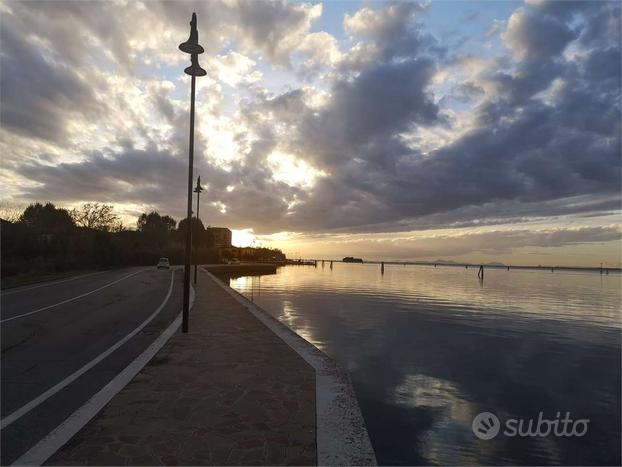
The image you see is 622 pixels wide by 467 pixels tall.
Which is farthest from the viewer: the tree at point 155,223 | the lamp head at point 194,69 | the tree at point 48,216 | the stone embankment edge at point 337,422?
the tree at point 155,223

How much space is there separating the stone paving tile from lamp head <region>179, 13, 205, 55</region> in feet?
24.2

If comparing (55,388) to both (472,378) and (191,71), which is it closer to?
(191,71)

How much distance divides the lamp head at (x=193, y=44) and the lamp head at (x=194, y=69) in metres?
0.32

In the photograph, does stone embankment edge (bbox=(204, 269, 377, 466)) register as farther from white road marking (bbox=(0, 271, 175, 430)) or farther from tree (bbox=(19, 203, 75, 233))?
tree (bbox=(19, 203, 75, 233))

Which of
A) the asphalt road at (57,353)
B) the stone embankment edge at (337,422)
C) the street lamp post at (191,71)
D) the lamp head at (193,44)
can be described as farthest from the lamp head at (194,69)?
the stone embankment edge at (337,422)

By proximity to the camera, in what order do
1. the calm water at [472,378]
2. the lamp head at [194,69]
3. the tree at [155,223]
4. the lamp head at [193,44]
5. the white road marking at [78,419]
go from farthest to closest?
the tree at [155,223]
the lamp head at [194,69]
the lamp head at [193,44]
the calm water at [472,378]
the white road marking at [78,419]

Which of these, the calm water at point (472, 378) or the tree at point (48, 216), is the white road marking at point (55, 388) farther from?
the tree at point (48, 216)

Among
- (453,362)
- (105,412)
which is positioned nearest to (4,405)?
(105,412)

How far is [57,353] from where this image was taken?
29.2 ft

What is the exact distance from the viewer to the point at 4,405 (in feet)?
18.9

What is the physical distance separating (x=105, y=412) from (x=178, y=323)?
7628 millimetres

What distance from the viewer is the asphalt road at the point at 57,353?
17.5 feet

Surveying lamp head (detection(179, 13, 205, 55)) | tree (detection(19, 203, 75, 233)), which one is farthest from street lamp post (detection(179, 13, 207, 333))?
tree (detection(19, 203, 75, 233))

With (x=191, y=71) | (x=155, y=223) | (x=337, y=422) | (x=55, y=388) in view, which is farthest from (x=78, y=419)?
(x=155, y=223)
